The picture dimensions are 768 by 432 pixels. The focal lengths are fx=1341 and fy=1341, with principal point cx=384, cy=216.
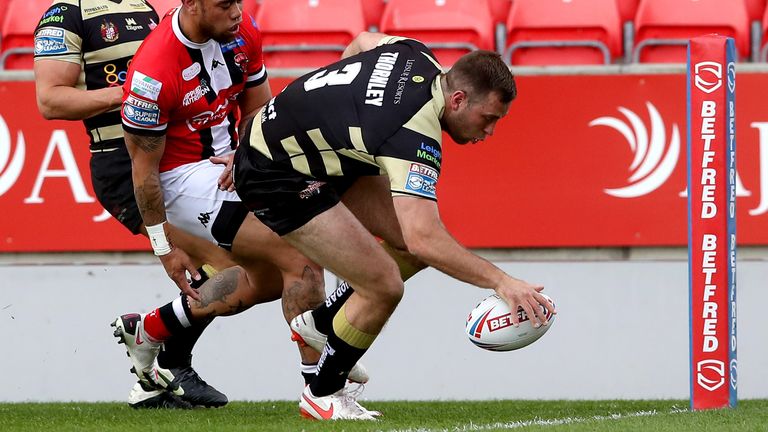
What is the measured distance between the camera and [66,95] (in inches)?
225

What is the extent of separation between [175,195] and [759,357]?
3.40m

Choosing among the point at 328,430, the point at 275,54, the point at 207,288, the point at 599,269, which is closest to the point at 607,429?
the point at 328,430

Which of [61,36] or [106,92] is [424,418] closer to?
[106,92]

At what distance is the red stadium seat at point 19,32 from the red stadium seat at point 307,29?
1.39 m

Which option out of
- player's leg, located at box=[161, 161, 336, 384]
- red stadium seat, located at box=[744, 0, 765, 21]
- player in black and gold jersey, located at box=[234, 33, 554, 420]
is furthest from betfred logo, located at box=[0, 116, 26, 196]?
red stadium seat, located at box=[744, 0, 765, 21]

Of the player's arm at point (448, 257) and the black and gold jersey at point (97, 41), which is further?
the black and gold jersey at point (97, 41)

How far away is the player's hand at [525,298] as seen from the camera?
4.51m

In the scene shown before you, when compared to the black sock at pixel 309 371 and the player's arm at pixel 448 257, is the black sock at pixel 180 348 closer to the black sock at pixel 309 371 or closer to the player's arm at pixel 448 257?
the black sock at pixel 309 371

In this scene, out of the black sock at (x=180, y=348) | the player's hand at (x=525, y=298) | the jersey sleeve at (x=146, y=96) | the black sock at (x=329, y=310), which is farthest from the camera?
the black sock at (x=180, y=348)

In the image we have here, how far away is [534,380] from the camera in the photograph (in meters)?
7.40

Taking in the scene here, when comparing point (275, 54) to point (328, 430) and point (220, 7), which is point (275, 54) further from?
point (328, 430)

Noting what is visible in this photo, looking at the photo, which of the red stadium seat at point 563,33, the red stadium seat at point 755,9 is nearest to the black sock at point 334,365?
the red stadium seat at point 563,33

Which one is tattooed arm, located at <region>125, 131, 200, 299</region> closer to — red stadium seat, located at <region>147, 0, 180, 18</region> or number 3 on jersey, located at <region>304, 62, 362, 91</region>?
number 3 on jersey, located at <region>304, 62, 362, 91</region>

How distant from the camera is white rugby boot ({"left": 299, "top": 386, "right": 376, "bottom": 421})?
17.1ft
